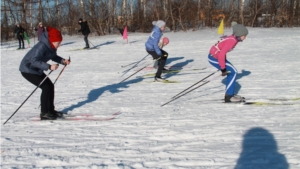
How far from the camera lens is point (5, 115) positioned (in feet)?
15.9

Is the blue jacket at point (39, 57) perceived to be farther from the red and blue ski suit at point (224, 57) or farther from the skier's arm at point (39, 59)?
the red and blue ski suit at point (224, 57)

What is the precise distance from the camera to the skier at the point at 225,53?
471 centimetres

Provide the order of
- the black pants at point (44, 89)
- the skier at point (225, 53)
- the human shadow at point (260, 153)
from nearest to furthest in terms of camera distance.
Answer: the human shadow at point (260, 153)
the black pants at point (44, 89)
the skier at point (225, 53)

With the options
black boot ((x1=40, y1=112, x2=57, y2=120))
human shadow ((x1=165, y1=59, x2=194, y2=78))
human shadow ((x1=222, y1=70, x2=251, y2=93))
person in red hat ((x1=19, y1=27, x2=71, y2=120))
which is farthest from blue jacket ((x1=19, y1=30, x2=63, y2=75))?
human shadow ((x1=165, y1=59, x2=194, y2=78))

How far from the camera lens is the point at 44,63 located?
396 centimetres

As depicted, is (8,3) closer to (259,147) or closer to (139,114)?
(139,114)

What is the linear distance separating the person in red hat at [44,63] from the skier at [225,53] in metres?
2.53

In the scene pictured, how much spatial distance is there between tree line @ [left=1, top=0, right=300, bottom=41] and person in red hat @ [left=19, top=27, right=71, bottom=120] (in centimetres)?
2016

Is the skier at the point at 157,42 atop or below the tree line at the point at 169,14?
below

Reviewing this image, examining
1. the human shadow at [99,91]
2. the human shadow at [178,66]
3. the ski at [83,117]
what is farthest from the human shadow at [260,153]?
the human shadow at [178,66]

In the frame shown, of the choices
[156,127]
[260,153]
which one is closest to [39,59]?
[156,127]

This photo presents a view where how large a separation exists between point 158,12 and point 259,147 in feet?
76.2

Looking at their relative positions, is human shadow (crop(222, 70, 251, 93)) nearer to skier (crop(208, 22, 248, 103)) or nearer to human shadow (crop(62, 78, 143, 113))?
skier (crop(208, 22, 248, 103))

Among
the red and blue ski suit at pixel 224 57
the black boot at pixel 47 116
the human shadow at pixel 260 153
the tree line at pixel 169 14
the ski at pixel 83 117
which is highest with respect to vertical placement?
the tree line at pixel 169 14
